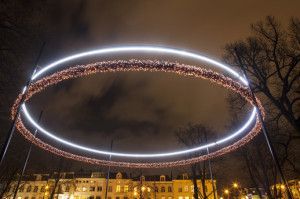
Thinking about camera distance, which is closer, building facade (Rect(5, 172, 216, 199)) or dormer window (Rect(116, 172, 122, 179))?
building facade (Rect(5, 172, 216, 199))

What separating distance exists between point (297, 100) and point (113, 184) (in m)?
88.4

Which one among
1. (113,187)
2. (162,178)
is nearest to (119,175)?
(113,187)

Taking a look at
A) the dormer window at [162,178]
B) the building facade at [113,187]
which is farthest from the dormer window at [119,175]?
the dormer window at [162,178]

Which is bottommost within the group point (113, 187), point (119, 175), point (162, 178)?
point (113, 187)

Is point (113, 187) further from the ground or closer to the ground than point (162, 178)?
closer to the ground

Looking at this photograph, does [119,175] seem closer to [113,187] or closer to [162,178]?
[113,187]

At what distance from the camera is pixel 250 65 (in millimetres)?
27531

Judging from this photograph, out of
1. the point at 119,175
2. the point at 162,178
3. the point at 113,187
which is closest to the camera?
the point at 113,187

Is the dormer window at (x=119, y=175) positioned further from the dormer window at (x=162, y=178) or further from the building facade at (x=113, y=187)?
the dormer window at (x=162, y=178)

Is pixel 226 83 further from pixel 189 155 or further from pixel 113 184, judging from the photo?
pixel 113 184

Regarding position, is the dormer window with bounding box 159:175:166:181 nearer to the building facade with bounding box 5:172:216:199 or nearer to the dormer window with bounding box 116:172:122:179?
the building facade with bounding box 5:172:216:199

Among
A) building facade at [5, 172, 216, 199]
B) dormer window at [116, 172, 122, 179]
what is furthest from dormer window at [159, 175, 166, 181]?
dormer window at [116, 172, 122, 179]

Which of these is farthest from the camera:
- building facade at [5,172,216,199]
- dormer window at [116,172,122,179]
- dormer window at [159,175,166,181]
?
dormer window at [159,175,166,181]

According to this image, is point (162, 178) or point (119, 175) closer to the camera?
point (119, 175)
